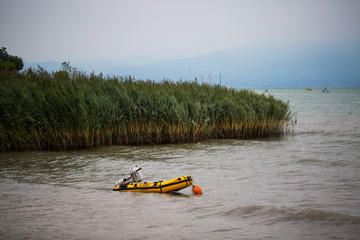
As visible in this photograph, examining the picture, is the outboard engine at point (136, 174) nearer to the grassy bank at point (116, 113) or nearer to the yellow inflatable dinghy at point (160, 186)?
the yellow inflatable dinghy at point (160, 186)

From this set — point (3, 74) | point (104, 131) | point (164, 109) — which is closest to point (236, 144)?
point (164, 109)

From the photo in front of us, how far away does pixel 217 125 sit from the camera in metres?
14.6

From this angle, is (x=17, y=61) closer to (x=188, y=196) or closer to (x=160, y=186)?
(x=160, y=186)

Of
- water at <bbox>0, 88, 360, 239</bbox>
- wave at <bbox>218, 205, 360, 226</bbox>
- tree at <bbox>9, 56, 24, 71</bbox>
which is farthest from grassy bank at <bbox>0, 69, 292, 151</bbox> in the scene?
tree at <bbox>9, 56, 24, 71</bbox>

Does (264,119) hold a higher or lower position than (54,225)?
higher

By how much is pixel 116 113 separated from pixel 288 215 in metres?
8.67

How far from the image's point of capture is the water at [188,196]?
4984 millimetres

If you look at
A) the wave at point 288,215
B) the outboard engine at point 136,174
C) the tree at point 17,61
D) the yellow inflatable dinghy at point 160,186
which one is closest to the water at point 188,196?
the wave at point 288,215

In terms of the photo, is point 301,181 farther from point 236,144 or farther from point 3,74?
point 3,74

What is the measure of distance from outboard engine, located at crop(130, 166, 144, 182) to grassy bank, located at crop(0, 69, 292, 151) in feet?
17.4

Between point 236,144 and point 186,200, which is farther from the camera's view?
point 236,144

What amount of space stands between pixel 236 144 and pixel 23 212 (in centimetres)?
920

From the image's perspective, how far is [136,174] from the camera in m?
7.25

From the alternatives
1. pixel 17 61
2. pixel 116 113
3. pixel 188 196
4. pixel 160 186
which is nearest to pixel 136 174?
pixel 160 186
